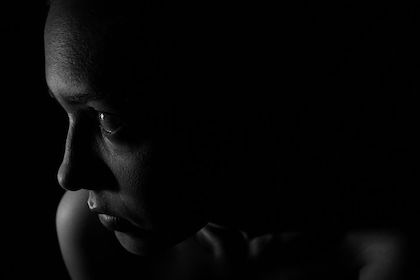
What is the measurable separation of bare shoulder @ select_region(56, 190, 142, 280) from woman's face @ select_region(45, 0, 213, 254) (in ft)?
0.77

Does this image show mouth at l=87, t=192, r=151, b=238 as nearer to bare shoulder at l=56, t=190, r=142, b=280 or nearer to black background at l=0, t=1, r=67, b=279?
bare shoulder at l=56, t=190, r=142, b=280

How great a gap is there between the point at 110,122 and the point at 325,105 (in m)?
0.33

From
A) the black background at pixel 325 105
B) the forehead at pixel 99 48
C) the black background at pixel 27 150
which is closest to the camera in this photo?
the forehead at pixel 99 48

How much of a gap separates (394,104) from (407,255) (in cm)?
25

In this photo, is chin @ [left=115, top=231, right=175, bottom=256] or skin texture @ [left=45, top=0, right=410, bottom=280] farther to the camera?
chin @ [left=115, top=231, right=175, bottom=256]

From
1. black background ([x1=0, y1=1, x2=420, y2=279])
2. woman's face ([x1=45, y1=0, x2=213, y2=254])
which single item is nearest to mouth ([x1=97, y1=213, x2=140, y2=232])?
woman's face ([x1=45, y1=0, x2=213, y2=254])

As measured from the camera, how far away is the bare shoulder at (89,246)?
0.93m

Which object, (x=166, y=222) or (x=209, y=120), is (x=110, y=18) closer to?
(x=209, y=120)

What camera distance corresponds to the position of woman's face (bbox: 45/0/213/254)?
548mm

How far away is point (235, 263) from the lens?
2.94ft

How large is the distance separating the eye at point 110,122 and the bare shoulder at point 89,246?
375mm

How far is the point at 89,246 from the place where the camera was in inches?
36.7

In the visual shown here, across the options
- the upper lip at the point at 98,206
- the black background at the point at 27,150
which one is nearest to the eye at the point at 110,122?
the upper lip at the point at 98,206

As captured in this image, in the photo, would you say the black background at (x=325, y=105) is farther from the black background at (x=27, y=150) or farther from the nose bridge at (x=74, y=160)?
the nose bridge at (x=74, y=160)
